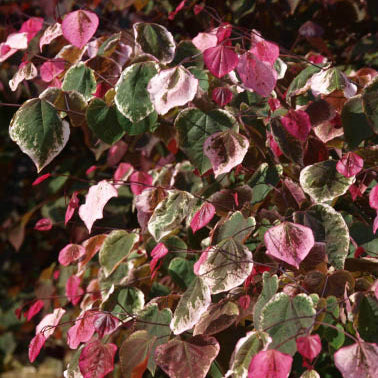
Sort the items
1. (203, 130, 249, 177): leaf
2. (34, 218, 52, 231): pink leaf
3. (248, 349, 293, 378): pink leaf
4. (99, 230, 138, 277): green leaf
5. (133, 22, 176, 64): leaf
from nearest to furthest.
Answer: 1. (248, 349, 293, 378): pink leaf
2. (203, 130, 249, 177): leaf
3. (133, 22, 176, 64): leaf
4. (99, 230, 138, 277): green leaf
5. (34, 218, 52, 231): pink leaf

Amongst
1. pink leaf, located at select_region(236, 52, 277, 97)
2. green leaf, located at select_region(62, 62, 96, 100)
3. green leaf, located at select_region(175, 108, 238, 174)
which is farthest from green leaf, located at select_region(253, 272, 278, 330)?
green leaf, located at select_region(62, 62, 96, 100)

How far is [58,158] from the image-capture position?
2848 mm

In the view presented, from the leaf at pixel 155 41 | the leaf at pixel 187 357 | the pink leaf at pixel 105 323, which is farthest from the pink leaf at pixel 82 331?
the leaf at pixel 155 41

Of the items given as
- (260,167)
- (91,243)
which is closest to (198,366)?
(260,167)

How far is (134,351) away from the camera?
3.98ft

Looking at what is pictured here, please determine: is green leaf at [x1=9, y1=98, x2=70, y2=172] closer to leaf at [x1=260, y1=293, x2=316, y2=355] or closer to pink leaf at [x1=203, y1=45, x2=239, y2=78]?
pink leaf at [x1=203, y1=45, x2=239, y2=78]

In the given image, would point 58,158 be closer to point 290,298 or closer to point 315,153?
point 315,153

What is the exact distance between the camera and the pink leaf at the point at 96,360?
118 cm

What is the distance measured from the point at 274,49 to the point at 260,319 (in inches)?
23.4

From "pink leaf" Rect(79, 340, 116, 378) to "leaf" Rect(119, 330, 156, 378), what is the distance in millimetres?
28

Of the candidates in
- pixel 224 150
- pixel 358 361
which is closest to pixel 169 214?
pixel 224 150

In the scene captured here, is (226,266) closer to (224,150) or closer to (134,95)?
(224,150)

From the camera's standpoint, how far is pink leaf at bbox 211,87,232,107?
4.54 ft

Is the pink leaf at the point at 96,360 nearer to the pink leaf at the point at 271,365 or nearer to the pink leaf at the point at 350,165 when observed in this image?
the pink leaf at the point at 271,365
